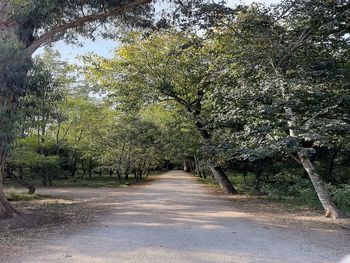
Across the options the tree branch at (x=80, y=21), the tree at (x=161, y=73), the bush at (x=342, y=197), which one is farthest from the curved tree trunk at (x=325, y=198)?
the tree branch at (x=80, y=21)

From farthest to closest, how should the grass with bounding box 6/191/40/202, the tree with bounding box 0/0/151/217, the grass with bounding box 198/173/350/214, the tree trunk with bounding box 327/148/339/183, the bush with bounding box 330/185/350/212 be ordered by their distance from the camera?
the tree trunk with bounding box 327/148/339/183 → the grass with bounding box 6/191/40/202 → the grass with bounding box 198/173/350/214 → the bush with bounding box 330/185/350/212 → the tree with bounding box 0/0/151/217

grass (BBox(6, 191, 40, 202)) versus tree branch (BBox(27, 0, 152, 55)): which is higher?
tree branch (BBox(27, 0, 152, 55))

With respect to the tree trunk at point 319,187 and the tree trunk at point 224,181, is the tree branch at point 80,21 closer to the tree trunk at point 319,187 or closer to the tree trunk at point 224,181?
the tree trunk at point 319,187

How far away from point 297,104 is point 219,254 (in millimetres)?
5000

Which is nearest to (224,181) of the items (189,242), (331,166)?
(331,166)

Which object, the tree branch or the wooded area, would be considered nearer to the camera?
the wooded area

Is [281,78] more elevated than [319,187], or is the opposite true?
[281,78]

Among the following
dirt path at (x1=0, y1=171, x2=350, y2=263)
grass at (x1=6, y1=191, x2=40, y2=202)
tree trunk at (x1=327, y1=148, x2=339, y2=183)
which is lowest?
dirt path at (x1=0, y1=171, x2=350, y2=263)

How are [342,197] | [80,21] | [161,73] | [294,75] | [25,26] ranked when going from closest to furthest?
[25,26] < [80,21] < [342,197] < [294,75] < [161,73]

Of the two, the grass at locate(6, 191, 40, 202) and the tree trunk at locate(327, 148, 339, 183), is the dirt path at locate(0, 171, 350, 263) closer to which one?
the grass at locate(6, 191, 40, 202)

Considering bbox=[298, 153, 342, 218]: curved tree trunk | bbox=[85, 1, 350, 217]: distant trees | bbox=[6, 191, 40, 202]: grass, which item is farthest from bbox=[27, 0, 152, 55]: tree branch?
bbox=[6, 191, 40, 202]: grass

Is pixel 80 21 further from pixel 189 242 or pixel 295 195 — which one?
pixel 295 195

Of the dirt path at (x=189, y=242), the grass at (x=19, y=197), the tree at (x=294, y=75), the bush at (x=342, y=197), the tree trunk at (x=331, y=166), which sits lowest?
the dirt path at (x=189, y=242)

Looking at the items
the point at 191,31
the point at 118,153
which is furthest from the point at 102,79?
the point at 118,153
